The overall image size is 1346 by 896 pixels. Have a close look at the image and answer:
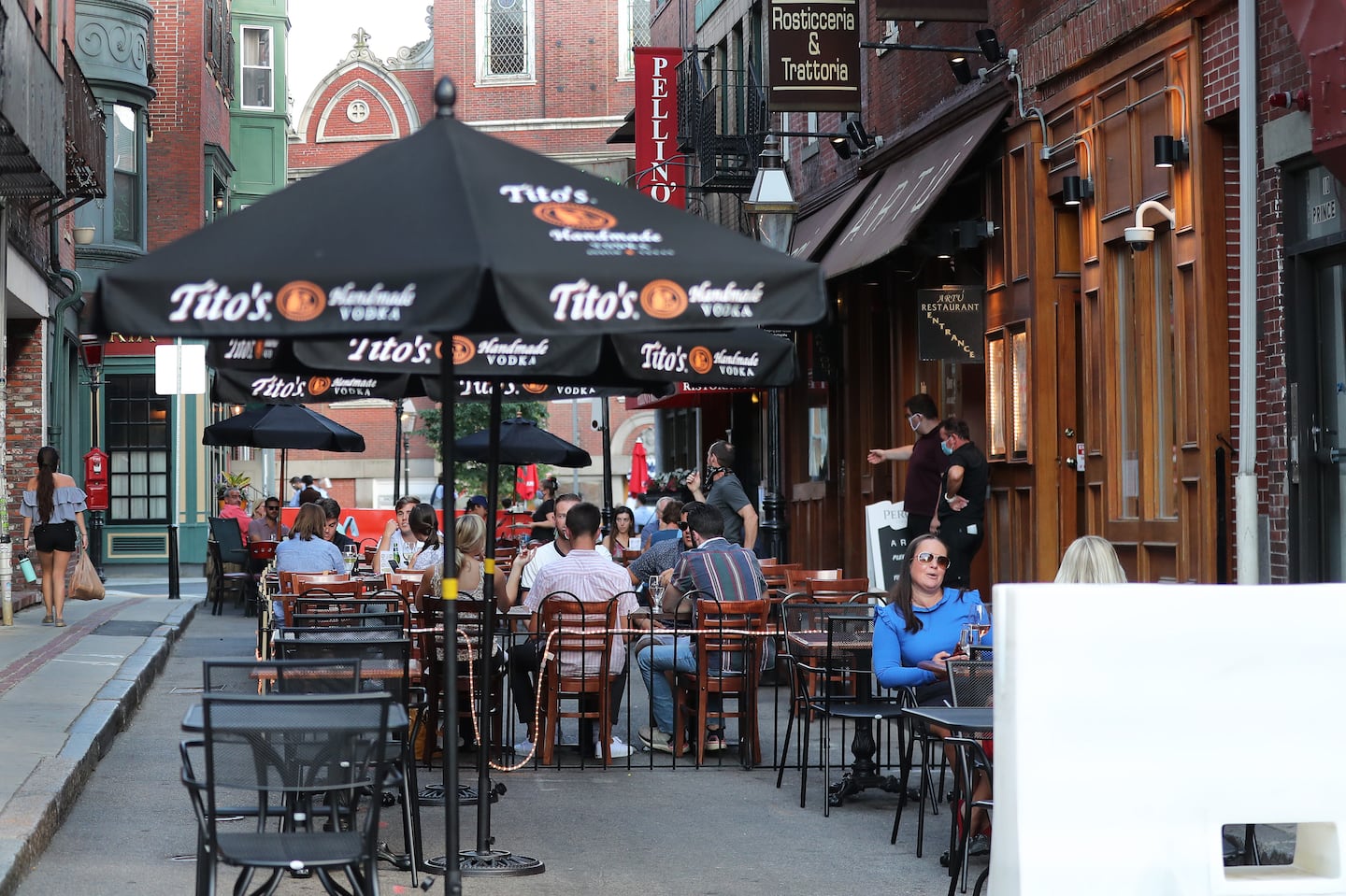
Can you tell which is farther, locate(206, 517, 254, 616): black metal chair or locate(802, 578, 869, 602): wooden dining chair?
locate(206, 517, 254, 616): black metal chair

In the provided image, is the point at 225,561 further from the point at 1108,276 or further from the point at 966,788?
the point at 966,788

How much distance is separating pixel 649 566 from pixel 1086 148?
4.61 metres

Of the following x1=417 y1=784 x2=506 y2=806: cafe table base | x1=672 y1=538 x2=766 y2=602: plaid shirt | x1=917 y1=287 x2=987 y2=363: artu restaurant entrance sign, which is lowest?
x1=417 y1=784 x2=506 y2=806: cafe table base

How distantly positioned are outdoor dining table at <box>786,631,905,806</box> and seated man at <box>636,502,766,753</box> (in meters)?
1.28

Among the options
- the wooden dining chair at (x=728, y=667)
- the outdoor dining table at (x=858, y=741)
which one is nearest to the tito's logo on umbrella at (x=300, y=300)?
the outdoor dining table at (x=858, y=741)

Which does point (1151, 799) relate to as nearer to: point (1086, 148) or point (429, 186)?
point (429, 186)

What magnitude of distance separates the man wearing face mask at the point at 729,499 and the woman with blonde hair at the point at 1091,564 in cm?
751

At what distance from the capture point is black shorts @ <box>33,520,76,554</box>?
1766cm

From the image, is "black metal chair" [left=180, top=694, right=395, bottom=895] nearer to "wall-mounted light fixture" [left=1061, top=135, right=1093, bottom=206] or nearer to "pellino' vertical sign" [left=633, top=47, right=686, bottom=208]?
"wall-mounted light fixture" [left=1061, top=135, right=1093, bottom=206]

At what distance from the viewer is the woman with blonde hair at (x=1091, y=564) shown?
713cm

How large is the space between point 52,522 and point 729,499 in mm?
7363

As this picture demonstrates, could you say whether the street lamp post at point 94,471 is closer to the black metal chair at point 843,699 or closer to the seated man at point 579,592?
the seated man at point 579,592

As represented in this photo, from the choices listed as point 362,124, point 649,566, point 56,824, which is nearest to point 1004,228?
point 649,566

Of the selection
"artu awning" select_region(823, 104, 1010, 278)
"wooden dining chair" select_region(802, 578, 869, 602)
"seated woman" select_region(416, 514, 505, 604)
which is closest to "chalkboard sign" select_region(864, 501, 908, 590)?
"artu awning" select_region(823, 104, 1010, 278)
